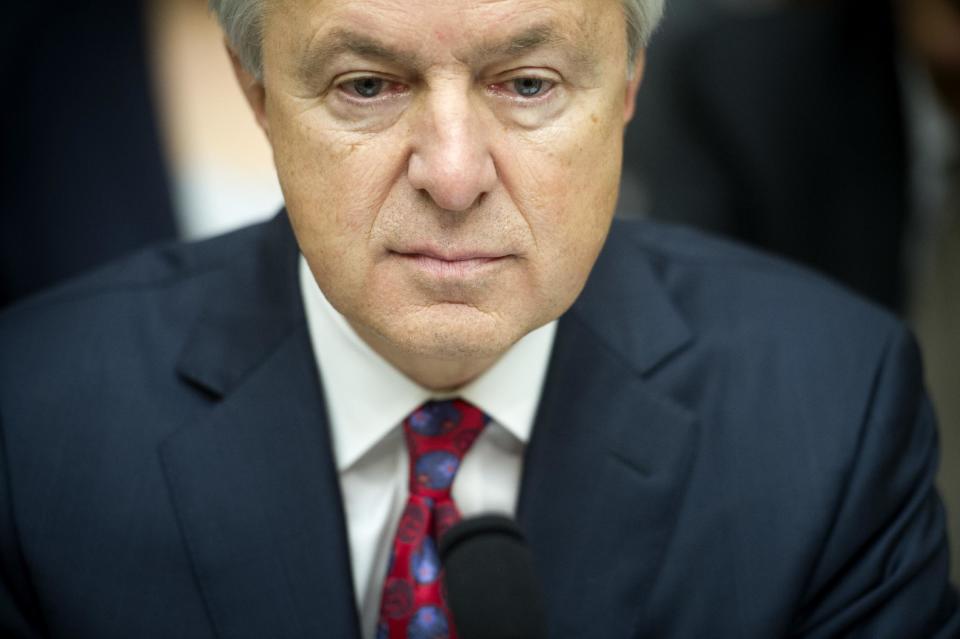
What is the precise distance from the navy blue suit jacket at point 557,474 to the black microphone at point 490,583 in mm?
433

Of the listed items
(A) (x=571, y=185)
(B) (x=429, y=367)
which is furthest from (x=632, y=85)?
(B) (x=429, y=367)

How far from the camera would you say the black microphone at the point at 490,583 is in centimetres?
140

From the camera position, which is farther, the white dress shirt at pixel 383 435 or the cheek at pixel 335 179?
the white dress shirt at pixel 383 435

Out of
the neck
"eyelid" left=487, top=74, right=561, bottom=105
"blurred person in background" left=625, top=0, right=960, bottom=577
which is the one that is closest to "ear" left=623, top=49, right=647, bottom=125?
"eyelid" left=487, top=74, right=561, bottom=105

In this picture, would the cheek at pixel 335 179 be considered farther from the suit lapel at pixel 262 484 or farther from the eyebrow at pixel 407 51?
the suit lapel at pixel 262 484

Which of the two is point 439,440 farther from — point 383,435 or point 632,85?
point 632,85

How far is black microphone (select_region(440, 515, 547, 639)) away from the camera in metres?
1.40

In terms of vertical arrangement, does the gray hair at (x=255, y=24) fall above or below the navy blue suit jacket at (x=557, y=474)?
above

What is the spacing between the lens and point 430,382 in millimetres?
1904

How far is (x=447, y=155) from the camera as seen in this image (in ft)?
4.99

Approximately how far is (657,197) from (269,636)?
209 cm

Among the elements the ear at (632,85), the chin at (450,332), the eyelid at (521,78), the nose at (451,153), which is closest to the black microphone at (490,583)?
the chin at (450,332)

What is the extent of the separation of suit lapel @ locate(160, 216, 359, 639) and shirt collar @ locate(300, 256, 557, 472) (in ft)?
0.11

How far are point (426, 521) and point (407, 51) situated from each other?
69 cm
